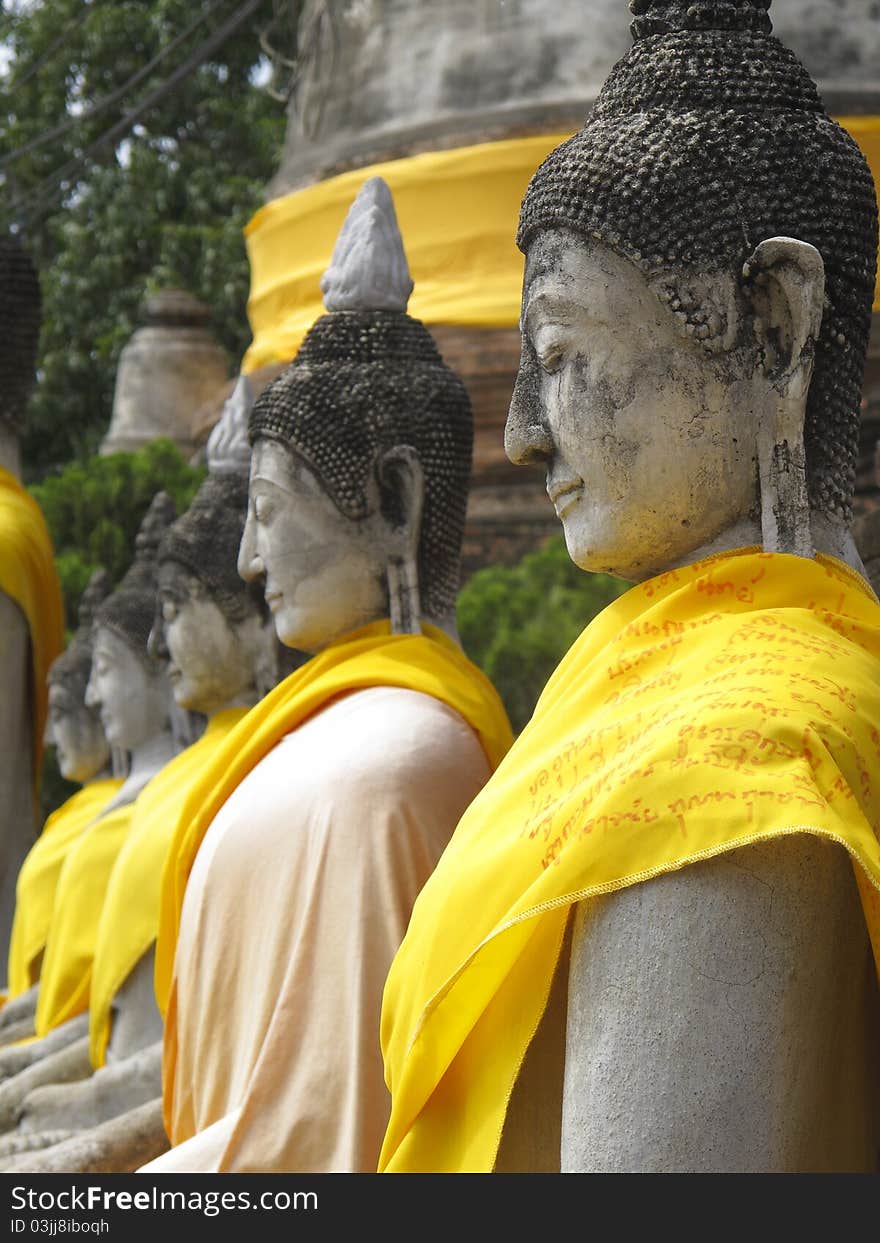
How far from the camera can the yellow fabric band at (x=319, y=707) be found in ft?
16.0

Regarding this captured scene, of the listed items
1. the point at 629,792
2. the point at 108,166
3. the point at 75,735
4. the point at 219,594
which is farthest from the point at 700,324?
the point at 108,166

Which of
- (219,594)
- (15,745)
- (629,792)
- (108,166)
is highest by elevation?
(629,792)

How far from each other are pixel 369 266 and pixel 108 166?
13887 millimetres

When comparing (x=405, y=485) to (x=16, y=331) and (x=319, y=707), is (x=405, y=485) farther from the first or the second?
(x=16, y=331)

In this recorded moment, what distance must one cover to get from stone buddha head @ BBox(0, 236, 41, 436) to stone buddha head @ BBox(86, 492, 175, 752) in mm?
781

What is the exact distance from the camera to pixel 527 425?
3457 mm

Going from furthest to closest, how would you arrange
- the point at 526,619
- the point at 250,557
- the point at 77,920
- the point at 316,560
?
the point at 526,619
the point at 77,920
the point at 250,557
the point at 316,560

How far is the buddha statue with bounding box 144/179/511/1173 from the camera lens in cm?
453

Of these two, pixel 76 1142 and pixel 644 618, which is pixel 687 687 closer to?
pixel 644 618

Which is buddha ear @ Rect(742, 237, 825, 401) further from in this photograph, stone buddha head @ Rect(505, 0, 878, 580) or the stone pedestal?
the stone pedestal

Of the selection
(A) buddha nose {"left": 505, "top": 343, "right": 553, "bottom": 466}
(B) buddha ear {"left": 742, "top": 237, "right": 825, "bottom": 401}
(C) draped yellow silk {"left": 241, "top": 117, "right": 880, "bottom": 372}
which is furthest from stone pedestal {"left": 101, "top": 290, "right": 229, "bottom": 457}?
(B) buddha ear {"left": 742, "top": 237, "right": 825, "bottom": 401}

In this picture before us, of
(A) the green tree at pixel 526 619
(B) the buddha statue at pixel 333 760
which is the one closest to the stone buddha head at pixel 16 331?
(A) the green tree at pixel 526 619

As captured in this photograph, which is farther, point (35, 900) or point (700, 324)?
point (35, 900)

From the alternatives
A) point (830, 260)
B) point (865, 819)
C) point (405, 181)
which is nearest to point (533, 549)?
point (405, 181)
